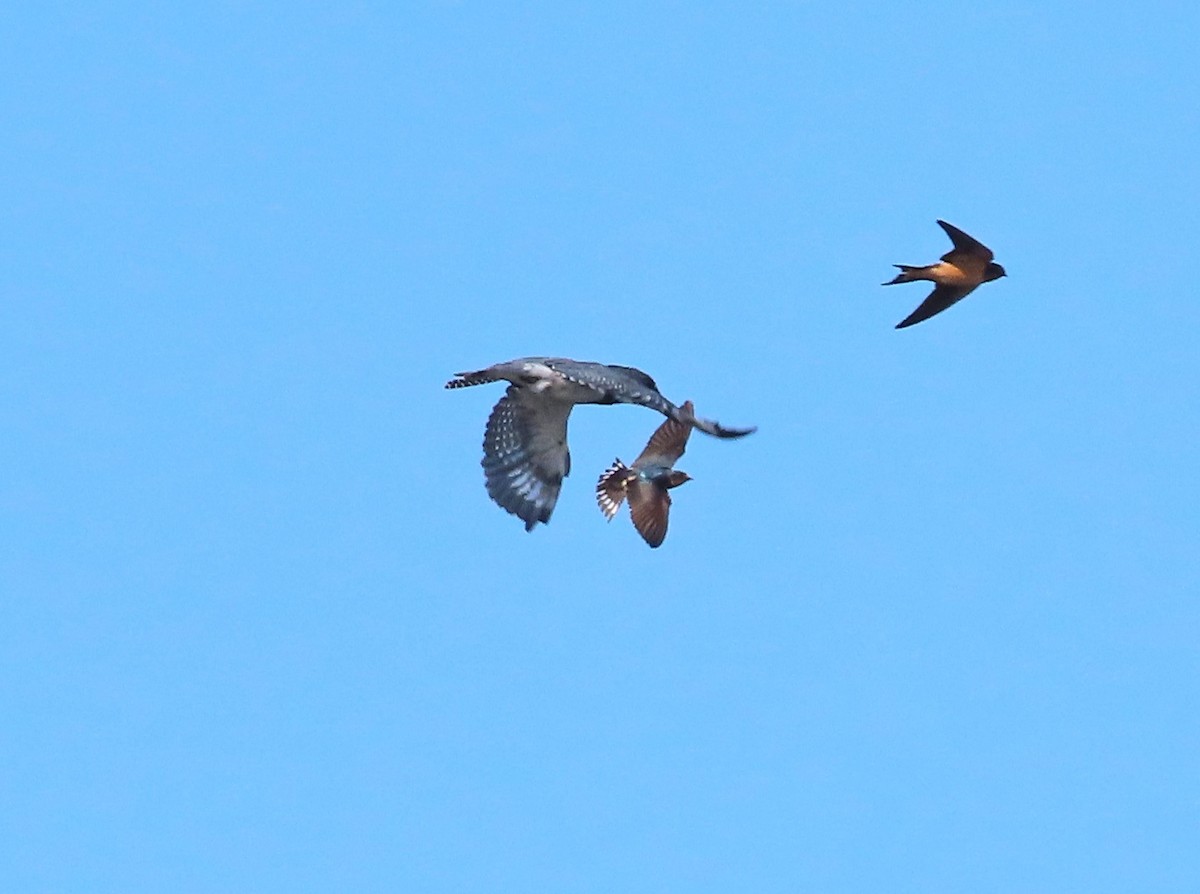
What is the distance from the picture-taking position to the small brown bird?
1486 inches

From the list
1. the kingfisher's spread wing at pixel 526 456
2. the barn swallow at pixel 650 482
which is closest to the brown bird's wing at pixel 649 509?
the barn swallow at pixel 650 482

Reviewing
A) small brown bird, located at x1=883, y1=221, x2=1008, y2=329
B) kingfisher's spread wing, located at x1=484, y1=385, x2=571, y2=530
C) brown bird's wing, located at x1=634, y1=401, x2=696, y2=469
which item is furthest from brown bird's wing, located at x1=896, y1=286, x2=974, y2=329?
kingfisher's spread wing, located at x1=484, y1=385, x2=571, y2=530

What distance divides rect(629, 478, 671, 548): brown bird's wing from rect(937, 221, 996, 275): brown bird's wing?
5733 mm

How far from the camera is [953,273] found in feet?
125

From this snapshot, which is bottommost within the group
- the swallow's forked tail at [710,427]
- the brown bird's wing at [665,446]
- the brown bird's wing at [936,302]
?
the swallow's forked tail at [710,427]

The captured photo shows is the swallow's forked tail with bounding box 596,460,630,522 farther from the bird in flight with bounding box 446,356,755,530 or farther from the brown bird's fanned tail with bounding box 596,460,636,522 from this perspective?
the bird in flight with bounding box 446,356,755,530

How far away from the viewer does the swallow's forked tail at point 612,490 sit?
3675 centimetres

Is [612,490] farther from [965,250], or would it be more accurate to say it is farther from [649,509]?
[965,250]

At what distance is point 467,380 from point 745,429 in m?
4.81

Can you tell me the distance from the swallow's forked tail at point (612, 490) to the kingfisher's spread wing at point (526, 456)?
1280mm

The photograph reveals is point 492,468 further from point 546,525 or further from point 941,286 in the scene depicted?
point 941,286

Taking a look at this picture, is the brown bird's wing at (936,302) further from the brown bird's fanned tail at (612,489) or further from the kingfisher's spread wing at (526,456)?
the kingfisher's spread wing at (526,456)

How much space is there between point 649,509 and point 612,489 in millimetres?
631

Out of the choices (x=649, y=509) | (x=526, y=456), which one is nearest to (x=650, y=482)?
(x=649, y=509)
